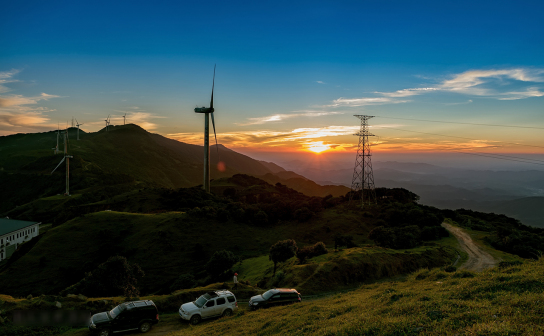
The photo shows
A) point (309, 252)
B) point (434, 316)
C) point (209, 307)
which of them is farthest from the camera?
point (309, 252)

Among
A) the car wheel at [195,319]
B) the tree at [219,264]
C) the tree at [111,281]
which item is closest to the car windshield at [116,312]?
the car wheel at [195,319]

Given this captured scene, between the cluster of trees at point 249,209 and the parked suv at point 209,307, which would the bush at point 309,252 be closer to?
the parked suv at point 209,307

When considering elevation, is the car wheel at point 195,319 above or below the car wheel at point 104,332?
below

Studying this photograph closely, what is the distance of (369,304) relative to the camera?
65.7 feet

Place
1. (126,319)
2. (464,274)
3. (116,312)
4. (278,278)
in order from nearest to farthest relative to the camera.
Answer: (126,319), (116,312), (464,274), (278,278)

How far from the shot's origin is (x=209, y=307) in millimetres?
25906

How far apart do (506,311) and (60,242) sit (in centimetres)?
8429

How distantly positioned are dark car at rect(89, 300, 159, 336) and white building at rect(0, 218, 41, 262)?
89989mm

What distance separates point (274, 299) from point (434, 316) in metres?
16.6

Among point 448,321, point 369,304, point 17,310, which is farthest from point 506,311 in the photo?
point 17,310

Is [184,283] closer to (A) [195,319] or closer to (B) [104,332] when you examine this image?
(A) [195,319]

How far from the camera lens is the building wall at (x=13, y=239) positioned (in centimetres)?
8373

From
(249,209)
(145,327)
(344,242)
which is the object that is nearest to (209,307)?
(145,327)

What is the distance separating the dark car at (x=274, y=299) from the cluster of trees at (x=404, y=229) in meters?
40.6
